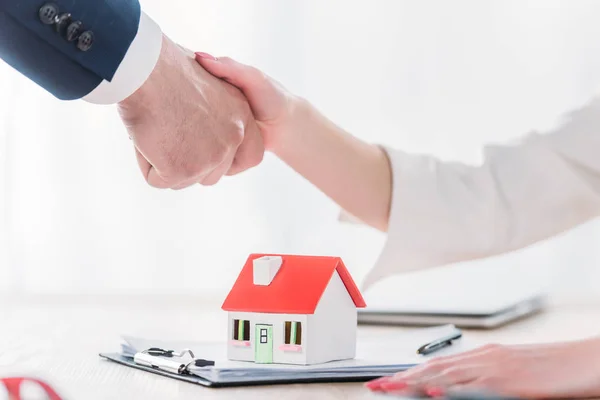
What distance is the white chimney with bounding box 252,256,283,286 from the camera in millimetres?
916

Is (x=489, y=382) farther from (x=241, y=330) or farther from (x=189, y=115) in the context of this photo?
(x=189, y=115)

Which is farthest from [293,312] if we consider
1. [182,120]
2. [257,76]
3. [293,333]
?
[257,76]

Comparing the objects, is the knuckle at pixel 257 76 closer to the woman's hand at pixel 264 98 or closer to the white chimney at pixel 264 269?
the woman's hand at pixel 264 98

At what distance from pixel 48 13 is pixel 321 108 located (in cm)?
115

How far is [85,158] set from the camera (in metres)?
2.06

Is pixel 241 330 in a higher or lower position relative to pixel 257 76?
lower

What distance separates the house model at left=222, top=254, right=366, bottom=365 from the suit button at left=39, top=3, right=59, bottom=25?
1.13ft

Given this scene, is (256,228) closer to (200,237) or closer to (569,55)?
(200,237)

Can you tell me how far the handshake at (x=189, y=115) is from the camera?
1104 millimetres

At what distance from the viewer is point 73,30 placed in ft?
3.19

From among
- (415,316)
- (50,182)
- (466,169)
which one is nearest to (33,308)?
(50,182)

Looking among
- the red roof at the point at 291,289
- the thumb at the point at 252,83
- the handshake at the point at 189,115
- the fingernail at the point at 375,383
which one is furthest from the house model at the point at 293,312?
the thumb at the point at 252,83

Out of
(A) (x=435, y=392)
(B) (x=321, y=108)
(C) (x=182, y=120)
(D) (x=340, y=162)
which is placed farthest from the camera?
(B) (x=321, y=108)

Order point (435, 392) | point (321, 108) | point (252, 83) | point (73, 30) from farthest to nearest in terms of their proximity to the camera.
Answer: point (321, 108)
point (252, 83)
point (73, 30)
point (435, 392)
